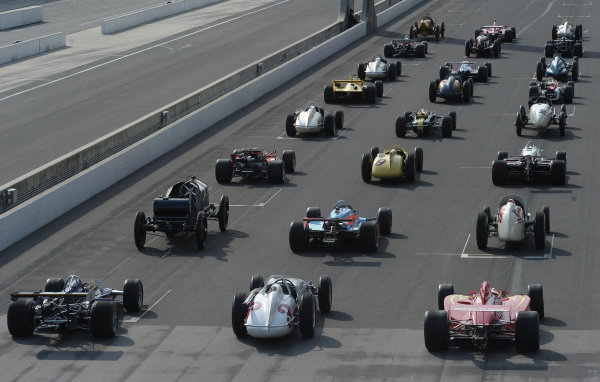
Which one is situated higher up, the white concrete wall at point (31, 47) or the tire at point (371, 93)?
the tire at point (371, 93)

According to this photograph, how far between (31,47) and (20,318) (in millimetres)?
50717

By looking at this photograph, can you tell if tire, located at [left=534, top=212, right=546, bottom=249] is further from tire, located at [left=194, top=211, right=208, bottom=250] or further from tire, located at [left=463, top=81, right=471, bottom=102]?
tire, located at [left=463, top=81, right=471, bottom=102]

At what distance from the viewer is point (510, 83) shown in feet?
188

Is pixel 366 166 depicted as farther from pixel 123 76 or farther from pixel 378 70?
pixel 123 76

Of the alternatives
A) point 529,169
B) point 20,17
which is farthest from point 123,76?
point 529,169

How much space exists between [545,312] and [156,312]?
8988 mm

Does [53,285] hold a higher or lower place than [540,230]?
lower

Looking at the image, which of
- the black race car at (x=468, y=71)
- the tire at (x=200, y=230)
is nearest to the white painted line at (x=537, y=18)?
the black race car at (x=468, y=71)

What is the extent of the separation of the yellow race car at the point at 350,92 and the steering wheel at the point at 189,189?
21.3 meters

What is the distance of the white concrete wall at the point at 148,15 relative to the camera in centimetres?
8219

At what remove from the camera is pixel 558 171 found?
1431 inches

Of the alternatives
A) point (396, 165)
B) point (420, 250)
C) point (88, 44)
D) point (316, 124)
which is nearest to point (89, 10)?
point (88, 44)

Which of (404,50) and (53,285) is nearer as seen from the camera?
(53,285)

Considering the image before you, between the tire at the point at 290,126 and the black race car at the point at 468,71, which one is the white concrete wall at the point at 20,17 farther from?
the tire at the point at 290,126
